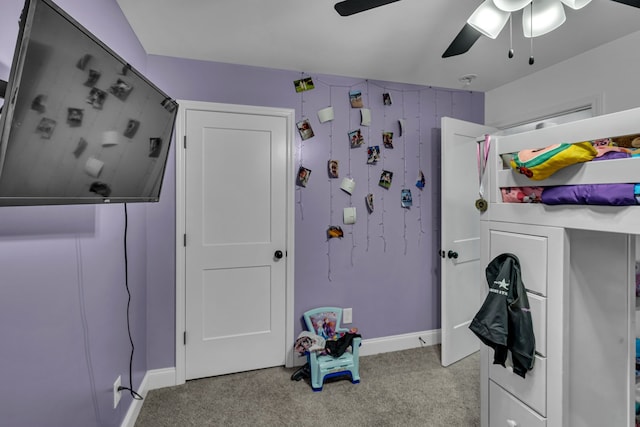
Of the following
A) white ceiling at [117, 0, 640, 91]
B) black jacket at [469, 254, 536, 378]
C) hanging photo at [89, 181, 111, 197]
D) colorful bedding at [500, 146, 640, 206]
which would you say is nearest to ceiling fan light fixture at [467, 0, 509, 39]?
white ceiling at [117, 0, 640, 91]

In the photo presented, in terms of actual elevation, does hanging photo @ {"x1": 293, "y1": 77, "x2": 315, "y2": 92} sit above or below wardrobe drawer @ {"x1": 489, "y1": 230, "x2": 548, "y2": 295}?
above

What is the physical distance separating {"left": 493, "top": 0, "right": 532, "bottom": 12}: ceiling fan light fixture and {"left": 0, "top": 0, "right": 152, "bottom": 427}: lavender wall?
175 cm

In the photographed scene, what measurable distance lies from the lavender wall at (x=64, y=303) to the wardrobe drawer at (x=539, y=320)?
1.96 metres

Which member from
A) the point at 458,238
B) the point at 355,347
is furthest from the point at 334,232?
the point at 458,238

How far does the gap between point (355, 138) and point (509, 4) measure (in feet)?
4.86

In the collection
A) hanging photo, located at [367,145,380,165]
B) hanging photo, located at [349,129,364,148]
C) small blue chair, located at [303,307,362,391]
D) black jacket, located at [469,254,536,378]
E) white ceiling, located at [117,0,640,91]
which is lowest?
small blue chair, located at [303,307,362,391]

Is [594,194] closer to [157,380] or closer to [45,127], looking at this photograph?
[45,127]

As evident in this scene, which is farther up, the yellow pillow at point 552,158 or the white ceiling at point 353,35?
the white ceiling at point 353,35

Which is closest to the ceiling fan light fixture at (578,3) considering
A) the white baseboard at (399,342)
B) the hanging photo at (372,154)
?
the hanging photo at (372,154)

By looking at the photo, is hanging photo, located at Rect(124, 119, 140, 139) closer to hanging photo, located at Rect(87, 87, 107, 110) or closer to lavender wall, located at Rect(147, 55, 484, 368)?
hanging photo, located at Rect(87, 87, 107, 110)

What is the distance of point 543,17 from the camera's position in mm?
1526

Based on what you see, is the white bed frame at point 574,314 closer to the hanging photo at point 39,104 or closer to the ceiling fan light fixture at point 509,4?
the ceiling fan light fixture at point 509,4

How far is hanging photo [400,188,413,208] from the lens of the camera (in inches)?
114

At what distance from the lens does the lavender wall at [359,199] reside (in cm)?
242
